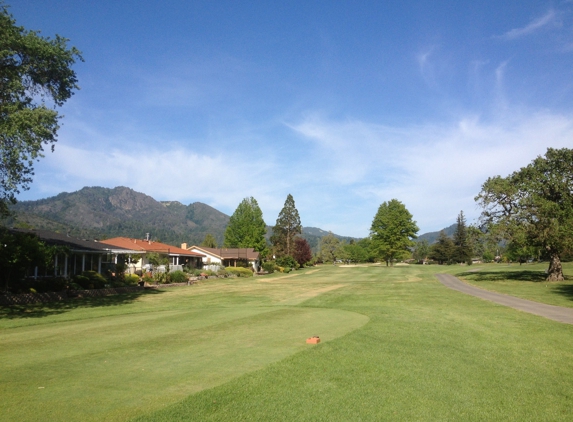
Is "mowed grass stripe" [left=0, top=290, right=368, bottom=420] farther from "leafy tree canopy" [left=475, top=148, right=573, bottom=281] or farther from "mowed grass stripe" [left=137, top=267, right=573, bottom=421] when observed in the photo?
"leafy tree canopy" [left=475, top=148, right=573, bottom=281]

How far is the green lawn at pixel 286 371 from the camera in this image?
5.40 metres

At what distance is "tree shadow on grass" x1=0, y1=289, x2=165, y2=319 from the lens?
56.2 feet

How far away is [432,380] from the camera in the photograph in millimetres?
6805

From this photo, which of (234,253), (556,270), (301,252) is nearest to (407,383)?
(556,270)

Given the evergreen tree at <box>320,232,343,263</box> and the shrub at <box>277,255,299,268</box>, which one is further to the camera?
the evergreen tree at <box>320,232,343,263</box>

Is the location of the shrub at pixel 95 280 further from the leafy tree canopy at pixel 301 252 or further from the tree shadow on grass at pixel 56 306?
the leafy tree canopy at pixel 301 252

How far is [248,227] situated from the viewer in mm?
73000

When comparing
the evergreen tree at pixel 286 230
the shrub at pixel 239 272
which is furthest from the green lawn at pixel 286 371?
the evergreen tree at pixel 286 230

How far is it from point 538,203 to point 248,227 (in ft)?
156

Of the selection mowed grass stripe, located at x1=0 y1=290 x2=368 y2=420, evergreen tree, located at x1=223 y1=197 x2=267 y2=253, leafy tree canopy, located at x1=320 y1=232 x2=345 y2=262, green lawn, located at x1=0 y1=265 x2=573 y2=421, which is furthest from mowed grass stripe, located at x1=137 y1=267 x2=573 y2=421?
leafy tree canopy, located at x1=320 y1=232 x2=345 y2=262

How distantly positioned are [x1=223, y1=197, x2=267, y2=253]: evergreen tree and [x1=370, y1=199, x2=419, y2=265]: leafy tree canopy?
3229 cm

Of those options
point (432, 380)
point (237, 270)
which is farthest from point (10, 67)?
point (237, 270)

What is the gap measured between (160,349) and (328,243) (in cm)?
14308

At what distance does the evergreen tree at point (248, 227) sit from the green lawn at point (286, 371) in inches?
2337
